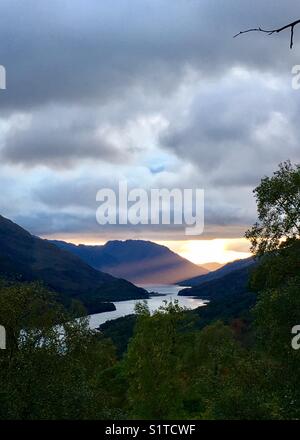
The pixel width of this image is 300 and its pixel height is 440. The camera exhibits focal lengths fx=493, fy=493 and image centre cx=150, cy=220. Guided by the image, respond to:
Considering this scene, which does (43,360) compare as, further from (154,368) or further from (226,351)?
(154,368)

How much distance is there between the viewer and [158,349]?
79312mm

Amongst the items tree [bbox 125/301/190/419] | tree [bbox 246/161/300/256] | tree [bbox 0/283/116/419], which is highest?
tree [bbox 246/161/300/256]

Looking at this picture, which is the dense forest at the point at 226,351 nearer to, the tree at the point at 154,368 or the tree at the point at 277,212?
the tree at the point at 277,212

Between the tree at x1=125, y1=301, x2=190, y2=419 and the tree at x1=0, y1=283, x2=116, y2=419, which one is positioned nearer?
the tree at x1=0, y1=283, x2=116, y2=419

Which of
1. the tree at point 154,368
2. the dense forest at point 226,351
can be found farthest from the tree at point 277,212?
the tree at point 154,368

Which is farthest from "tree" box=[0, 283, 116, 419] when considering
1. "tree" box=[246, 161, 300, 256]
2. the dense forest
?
"tree" box=[246, 161, 300, 256]

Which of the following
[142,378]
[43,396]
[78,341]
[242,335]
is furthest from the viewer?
[242,335]

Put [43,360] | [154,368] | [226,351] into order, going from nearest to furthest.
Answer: [43,360] < [226,351] < [154,368]

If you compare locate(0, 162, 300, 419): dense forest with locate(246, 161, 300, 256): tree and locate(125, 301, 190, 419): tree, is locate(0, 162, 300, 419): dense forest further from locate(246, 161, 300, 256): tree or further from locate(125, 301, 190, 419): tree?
locate(125, 301, 190, 419): tree

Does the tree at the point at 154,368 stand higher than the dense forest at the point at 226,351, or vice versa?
the dense forest at the point at 226,351

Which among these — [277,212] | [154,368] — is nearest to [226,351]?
[277,212]
